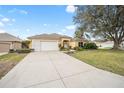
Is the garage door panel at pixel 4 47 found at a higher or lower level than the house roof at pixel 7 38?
lower

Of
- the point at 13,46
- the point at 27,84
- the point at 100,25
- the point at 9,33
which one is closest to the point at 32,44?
the point at 13,46

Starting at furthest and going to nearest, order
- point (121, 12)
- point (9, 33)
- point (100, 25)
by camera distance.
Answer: point (9, 33) < point (100, 25) < point (121, 12)

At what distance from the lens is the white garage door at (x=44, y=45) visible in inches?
1105

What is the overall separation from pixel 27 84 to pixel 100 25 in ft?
61.4

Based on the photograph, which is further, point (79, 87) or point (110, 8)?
point (110, 8)

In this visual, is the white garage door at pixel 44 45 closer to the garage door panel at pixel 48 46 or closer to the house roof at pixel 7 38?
the garage door panel at pixel 48 46

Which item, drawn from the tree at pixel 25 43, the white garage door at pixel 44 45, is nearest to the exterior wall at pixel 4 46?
the white garage door at pixel 44 45

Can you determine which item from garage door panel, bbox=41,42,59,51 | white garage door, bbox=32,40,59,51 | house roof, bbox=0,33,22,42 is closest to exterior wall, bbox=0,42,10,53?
house roof, bbox=0,33,22,42

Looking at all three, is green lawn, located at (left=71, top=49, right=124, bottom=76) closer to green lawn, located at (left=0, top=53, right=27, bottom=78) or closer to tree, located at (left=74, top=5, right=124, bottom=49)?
green lawn, located at (left=0, top=53, right=27, bottom=78)

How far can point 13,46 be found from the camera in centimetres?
2755

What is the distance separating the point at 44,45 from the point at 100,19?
10.9 m

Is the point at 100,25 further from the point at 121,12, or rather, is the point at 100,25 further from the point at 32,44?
the point at 32,44

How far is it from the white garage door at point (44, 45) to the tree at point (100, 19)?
7.00 metres
